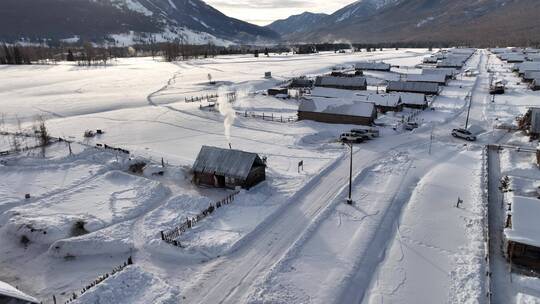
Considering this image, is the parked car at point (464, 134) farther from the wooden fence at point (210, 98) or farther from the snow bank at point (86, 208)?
the wooden fence at point (210, 98)

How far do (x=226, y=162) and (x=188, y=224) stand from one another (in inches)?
312

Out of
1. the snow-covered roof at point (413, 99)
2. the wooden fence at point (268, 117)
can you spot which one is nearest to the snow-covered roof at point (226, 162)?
the wooden fence at point (268, 117)

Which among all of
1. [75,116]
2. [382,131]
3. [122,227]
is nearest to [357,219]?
[122,227]

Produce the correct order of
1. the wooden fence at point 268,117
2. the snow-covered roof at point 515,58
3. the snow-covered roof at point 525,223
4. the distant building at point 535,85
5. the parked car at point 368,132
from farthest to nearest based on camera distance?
the snow-covered roof at point 515,58 → the distant building at point 535,85 → the wooden fence at point 268,117 → the parked car at point 368,132 → the snow-covered roof at point 525,223

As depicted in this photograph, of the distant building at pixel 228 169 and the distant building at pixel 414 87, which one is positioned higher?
the distant building at pixel 414 87

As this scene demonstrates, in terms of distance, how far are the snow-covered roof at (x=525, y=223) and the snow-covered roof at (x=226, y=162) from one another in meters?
18.1

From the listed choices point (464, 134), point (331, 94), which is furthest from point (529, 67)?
point (464, 134)

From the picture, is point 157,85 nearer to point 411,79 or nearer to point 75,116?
point 75,116

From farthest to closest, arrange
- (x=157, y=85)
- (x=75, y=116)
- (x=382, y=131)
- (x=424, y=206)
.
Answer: (x=157, y=85) < (x=75, y=116) < (x=382, y=131) < (x=424, y=206)

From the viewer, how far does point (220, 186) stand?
32.4 meters

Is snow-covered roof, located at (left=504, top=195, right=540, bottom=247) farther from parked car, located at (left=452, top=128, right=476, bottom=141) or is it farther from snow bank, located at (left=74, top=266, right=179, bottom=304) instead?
parked car, located at (left=452, top=128, right=476, bottom=141)

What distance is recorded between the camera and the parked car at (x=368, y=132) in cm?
4537

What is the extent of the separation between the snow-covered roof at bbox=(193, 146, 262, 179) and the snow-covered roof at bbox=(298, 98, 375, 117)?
75.4 ft

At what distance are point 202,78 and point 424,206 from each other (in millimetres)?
85898
